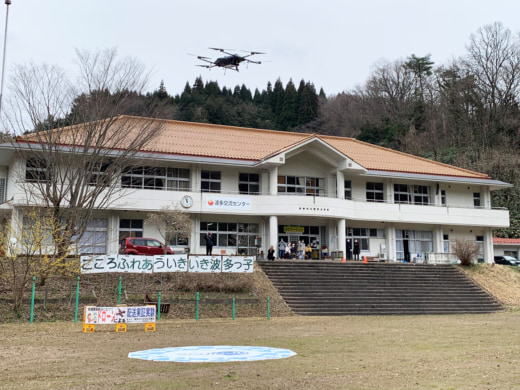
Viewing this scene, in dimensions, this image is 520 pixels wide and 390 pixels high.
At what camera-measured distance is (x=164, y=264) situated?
23.8 meters

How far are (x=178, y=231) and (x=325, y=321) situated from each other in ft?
36.4

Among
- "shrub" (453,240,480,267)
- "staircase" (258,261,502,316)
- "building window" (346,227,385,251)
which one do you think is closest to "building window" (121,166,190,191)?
"staircase" (258,261,502,316)

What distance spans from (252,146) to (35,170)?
14693 millimetres

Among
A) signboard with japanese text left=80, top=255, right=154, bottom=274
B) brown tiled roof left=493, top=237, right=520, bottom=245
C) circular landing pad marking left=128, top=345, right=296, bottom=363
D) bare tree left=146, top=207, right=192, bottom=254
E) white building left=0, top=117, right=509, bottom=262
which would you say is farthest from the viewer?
brown tiled roof left=493, top=237, right=520, bottom=245

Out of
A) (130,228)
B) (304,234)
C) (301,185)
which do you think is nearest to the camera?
(130,228)

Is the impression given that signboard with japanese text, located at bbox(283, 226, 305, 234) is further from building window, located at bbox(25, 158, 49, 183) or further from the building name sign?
building window, located at bbox(25, 158, 49, 183)

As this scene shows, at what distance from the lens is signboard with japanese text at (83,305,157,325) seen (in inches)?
622

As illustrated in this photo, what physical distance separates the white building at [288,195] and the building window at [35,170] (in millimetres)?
399

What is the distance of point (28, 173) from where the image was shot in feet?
93.9

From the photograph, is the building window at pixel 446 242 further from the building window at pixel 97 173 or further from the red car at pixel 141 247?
the building window at pixel 97 173

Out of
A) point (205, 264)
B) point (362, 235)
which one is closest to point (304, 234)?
point (362, 235)

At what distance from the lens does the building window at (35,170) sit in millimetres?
25141

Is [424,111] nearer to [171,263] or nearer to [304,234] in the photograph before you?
[304,234]

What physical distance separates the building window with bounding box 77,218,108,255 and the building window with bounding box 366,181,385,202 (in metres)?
17.7
